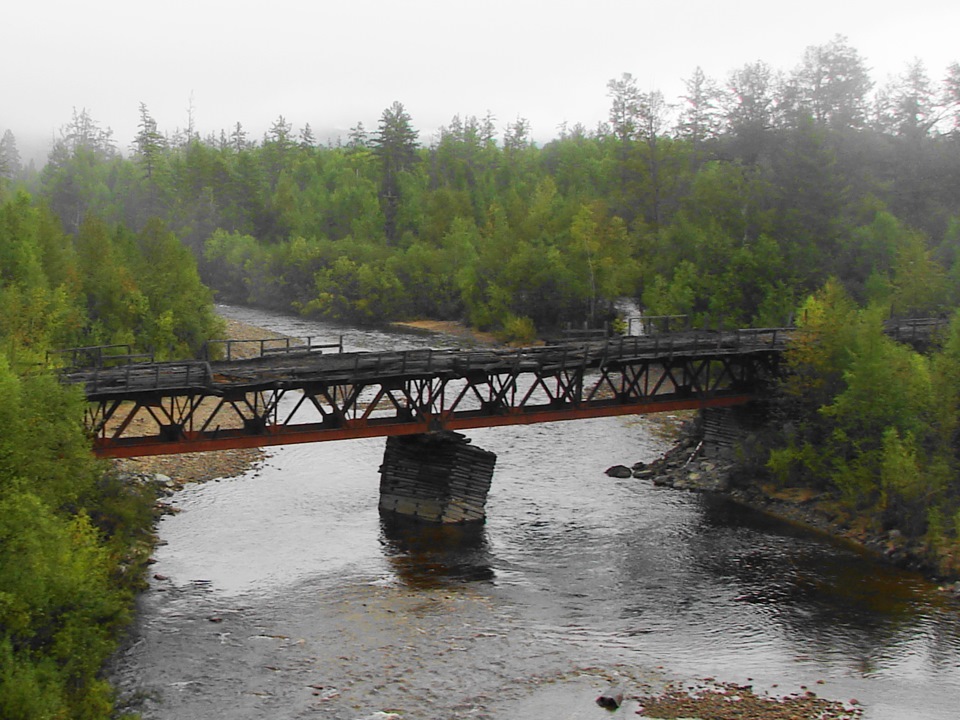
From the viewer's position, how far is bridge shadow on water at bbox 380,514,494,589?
40.7m

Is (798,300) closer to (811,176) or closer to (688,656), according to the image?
(811,176)

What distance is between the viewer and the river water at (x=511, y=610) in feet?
102

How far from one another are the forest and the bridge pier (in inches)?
450

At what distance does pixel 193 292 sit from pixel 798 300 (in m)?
46.0

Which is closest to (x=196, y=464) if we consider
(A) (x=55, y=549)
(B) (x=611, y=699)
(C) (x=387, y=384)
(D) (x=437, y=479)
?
(D) (x=437, y=479)

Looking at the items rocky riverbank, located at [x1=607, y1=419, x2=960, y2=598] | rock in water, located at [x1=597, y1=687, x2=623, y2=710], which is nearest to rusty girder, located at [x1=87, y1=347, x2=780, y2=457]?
rocky riverbank, located at [x1=607, y1=419, x2=960, y2=598]

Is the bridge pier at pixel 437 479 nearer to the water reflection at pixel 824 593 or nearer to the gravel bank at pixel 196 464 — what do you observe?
the water reflection at pixel 824 593

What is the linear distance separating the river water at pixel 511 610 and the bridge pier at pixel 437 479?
1.16 m

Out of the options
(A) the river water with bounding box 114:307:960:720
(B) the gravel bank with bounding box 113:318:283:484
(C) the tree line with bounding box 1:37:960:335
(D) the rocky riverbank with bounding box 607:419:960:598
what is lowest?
(A) the river water with bounding box 114:307:960:720

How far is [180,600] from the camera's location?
37.3m

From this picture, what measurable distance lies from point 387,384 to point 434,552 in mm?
7344

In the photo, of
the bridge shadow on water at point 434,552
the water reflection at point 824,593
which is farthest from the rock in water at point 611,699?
the bridge shadow on water at point 434,552

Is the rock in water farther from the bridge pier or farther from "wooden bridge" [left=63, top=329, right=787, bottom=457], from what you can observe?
the bridge pier

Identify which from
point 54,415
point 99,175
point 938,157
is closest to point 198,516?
point 54,415
